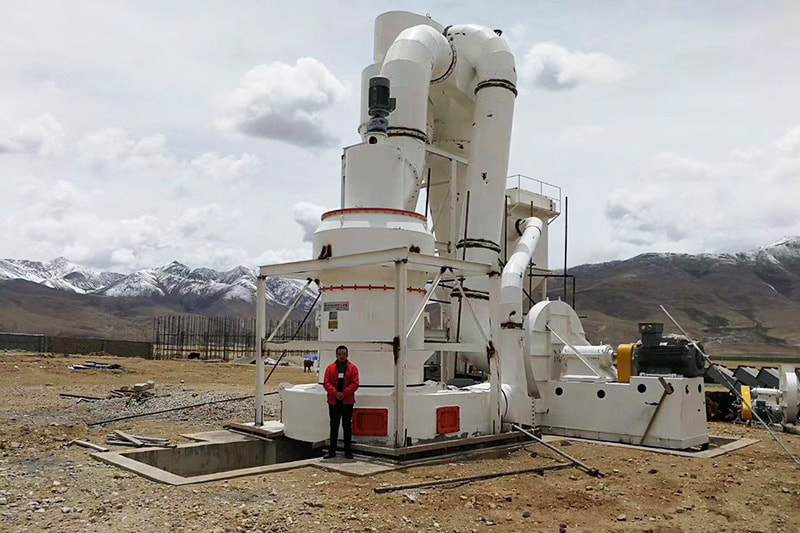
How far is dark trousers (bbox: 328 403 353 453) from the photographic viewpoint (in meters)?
12.5

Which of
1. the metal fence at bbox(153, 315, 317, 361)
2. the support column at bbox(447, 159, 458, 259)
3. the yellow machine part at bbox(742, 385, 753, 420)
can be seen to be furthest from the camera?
the metal fence at bbox(153, 315, 317, 361)

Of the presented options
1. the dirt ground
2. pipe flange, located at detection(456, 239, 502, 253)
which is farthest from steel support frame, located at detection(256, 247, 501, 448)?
pipe flange, located at detection(456, 239, 502, 253)

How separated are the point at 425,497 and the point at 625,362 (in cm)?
785

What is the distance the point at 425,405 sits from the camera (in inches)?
522

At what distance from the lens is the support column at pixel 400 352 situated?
1246cm

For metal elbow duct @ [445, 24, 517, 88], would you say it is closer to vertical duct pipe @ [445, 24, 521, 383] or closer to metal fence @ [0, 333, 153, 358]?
vertical duct pipe @ [445, 24, 521, 383]

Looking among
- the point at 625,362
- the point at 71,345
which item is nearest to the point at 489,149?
the point at 625,362

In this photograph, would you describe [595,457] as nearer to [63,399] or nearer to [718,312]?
[63,399]

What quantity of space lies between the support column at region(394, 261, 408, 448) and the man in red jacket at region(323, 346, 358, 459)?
2.35 ft

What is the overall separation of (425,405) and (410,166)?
5031 mm

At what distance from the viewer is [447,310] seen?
19.2 meters

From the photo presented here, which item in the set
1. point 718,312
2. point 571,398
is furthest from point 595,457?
point 718,312

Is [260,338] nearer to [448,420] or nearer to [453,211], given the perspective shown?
[448,420]

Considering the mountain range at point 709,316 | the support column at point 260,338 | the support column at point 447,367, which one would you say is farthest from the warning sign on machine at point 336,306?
the mountain range at point 709,316
